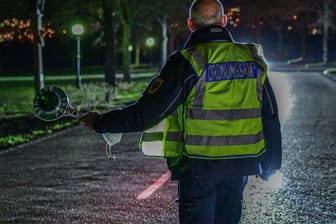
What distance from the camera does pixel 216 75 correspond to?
3309 mm

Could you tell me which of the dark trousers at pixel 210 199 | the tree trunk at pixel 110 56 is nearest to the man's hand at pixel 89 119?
the dark trousers at pixel 210 199

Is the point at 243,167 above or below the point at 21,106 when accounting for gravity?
above

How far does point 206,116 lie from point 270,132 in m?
0.47

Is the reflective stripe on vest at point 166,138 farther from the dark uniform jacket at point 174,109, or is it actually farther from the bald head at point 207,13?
the bald head at point 207,13

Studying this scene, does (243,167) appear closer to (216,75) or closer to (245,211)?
(216,75)

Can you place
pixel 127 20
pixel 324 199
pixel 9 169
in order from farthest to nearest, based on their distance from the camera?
1. pixel 127 20
2. pixel 9 169
3. pixel 324 199

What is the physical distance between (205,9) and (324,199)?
459 cm

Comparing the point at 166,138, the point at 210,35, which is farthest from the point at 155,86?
the point at 210,35

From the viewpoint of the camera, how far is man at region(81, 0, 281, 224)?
10.8ft

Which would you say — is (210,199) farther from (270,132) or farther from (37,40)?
(37,40)

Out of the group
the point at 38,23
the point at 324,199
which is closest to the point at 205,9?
the point at 324,199

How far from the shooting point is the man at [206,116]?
10.8 feet

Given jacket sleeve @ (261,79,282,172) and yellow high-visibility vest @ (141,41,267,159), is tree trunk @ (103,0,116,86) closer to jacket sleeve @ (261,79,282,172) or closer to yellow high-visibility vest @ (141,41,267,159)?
jacket sleeve @ (261,79,282,172)

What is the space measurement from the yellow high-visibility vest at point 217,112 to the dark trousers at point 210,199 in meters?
0.14
